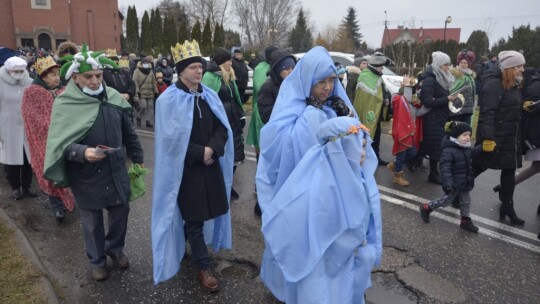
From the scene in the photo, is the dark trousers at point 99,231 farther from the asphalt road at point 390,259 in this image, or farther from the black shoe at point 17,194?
the black shoe at point 17,194

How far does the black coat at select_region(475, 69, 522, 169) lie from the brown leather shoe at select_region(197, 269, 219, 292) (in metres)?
3.58

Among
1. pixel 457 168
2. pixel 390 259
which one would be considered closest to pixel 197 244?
pixel 390 259

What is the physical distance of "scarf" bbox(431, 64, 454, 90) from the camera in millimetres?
6438

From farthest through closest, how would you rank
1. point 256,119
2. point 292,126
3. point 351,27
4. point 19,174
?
point 351,27, point 256,119, point 19,174, point 292,126

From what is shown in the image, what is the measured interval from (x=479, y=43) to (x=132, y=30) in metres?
42.3

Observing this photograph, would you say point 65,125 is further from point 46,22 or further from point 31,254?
point 46,22

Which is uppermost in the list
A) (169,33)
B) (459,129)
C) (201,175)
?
(169,33)

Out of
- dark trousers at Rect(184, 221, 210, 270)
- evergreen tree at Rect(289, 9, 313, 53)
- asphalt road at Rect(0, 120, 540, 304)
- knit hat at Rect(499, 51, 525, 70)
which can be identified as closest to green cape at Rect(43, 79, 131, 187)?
asphalt road at Rect(0, 120, 540, 304)

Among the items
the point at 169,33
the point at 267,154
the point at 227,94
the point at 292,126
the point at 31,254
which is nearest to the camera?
the point at 292,126

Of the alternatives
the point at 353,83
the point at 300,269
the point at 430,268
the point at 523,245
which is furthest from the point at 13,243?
the point at 353,83

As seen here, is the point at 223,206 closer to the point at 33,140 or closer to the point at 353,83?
the point at 33,140

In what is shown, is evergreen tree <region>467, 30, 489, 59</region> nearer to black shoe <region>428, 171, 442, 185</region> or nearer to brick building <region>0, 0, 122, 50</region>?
black shoe <region>428, 171, 442, 185</region>

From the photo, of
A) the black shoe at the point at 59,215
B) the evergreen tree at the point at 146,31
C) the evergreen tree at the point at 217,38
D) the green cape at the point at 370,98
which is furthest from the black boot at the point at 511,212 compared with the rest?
the evergreen tree at the point at 146,31

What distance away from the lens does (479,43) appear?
2994 centimetres
